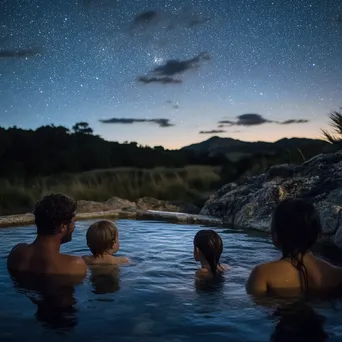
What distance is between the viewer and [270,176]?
11.3 meters

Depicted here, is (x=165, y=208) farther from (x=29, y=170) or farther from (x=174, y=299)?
(x=29, y=170)

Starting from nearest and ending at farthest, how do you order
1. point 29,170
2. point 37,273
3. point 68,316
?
point 68,316
point 37,273
point 29,170

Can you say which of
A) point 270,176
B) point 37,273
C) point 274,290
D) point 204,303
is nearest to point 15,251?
point 37,273

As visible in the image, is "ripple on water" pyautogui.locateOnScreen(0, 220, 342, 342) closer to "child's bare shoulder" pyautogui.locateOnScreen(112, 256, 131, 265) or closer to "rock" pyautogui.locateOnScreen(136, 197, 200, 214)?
"child's bare shoulder" pyautogui.locateOnScreen(112, 256, 131, 265)

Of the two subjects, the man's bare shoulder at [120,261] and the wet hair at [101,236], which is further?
the man's bare shoulder at [120,261]

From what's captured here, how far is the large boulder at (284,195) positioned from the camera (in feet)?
26.2

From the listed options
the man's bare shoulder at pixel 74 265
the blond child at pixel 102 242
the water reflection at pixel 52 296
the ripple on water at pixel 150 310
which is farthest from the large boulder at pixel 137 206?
the water reflection at pixel 52 296

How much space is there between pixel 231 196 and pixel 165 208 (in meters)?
2.17

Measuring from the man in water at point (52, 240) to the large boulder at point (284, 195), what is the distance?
4016 millimetres

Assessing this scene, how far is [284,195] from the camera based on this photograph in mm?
9766

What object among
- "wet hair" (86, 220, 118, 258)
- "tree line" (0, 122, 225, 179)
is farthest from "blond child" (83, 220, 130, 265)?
"tree line" (0, 122, 225, 179)

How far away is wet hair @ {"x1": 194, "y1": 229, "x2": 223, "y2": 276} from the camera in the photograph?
5.08 metres

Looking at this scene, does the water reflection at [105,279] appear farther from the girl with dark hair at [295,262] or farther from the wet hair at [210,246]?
the girl with dark hair at [295,262]

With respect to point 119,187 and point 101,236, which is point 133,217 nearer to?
point 119,187
